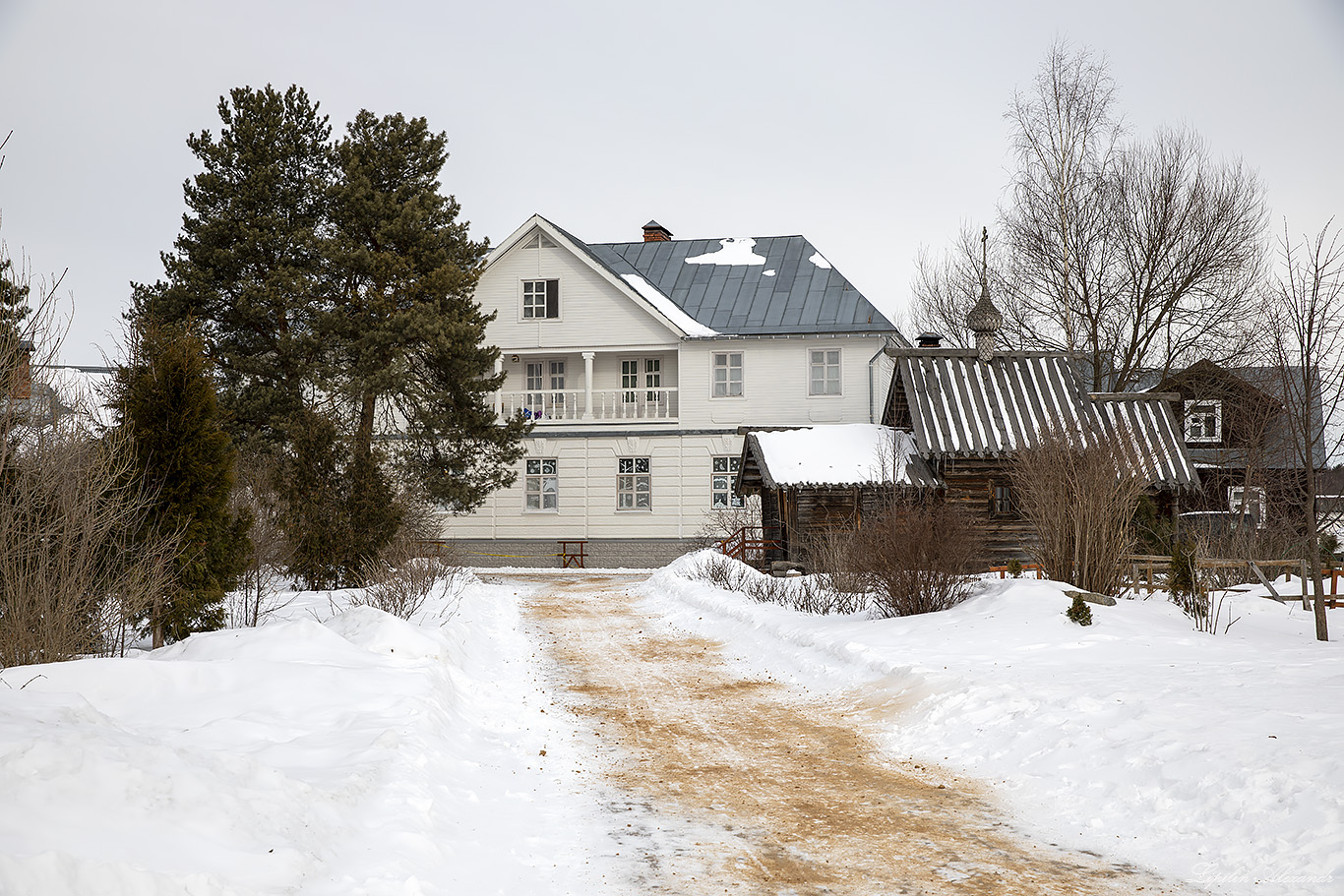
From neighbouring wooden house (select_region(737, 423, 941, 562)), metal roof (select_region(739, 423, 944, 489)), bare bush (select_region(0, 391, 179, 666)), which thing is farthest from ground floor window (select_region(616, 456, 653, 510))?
bare bush (select_region(0, 391, 179, 666))

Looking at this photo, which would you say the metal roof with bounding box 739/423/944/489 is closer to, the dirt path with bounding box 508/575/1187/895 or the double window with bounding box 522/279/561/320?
the double window with bounding box 522/279/561/320

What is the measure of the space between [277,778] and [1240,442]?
92.9 ft

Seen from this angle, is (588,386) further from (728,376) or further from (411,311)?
(411,311)

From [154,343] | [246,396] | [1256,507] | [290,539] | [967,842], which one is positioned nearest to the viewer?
[967,842]

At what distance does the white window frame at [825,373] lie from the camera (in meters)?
32.3

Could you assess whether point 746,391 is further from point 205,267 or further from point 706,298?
point 205,267

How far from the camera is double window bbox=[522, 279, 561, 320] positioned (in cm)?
3356

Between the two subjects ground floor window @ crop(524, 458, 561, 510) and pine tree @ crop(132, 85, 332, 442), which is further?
ground floor window @ crop(524, 458, 561, 510)

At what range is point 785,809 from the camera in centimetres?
607

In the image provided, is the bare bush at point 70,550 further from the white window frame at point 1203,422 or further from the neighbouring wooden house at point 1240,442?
the white window frame at point 1203,422

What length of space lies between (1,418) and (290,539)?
7.52 metres

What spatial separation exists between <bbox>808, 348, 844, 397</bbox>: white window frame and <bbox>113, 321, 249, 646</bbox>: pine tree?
2418 cm

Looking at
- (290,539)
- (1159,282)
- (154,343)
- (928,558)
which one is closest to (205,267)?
(290,539)

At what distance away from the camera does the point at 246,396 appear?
2322cm
